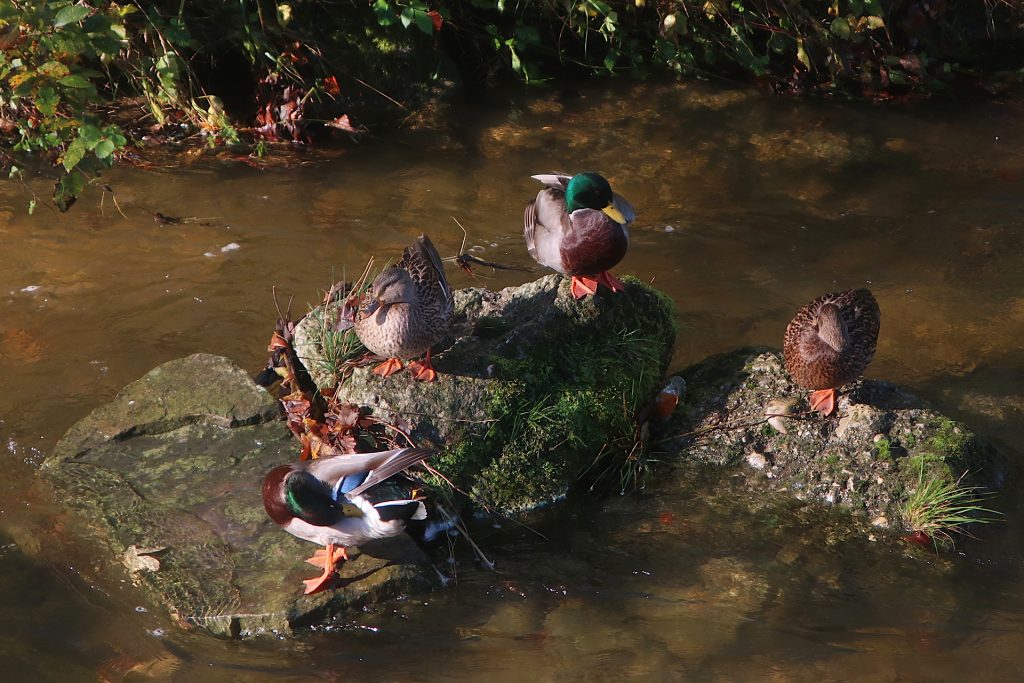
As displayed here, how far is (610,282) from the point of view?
4.70m

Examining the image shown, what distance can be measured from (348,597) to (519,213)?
12.7 ft

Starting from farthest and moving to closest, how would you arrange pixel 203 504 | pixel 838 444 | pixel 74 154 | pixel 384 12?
pixel 384 12 < pixel 838 444 < pixel 74 154 < pixel 203 504

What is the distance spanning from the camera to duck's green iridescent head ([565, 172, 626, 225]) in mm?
4707

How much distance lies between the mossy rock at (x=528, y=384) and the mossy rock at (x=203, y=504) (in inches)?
17.3

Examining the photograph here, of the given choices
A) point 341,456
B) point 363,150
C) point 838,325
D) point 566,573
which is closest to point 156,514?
point 341,456

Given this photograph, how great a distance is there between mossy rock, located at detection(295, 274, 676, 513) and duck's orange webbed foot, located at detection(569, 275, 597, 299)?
0.04 metres

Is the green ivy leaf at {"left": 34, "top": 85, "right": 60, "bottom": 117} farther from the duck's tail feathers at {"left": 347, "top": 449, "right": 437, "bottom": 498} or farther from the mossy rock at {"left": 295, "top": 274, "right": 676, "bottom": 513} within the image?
the duck's tail feathers at {"left": 347, "top": 449, "right": 437, "bottom": 498}

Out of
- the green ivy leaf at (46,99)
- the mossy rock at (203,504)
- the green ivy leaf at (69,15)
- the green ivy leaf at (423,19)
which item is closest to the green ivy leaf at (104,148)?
the green ivy leaf at (46,99)

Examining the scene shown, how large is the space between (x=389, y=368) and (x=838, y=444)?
202cm

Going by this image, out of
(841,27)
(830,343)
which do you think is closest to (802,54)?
(841,27)

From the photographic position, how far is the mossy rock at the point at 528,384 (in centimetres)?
426

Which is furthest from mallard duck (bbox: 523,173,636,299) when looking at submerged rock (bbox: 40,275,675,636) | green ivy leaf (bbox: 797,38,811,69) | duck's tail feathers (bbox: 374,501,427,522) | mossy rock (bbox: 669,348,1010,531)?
green ivy leaf (bbox: 797,38,811,69)

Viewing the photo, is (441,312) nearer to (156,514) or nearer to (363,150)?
(156,514)

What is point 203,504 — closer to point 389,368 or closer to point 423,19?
point 389,368
